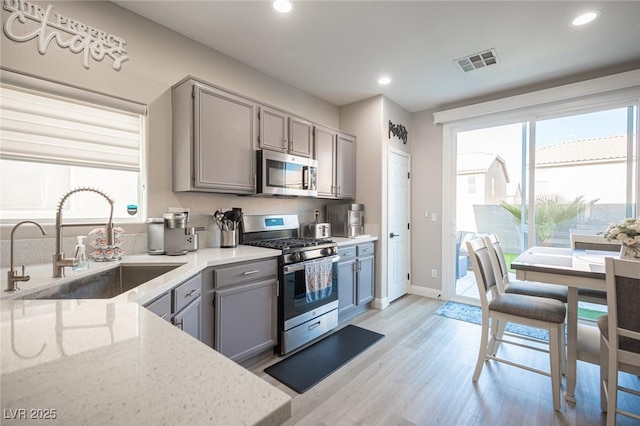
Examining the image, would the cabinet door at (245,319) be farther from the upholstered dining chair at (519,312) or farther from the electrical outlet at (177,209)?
the upholstered dining chair at (519,312)

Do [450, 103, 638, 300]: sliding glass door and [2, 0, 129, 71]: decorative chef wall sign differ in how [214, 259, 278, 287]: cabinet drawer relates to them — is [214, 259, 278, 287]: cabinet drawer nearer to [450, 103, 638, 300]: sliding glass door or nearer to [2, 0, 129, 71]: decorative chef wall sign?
[2, 0, 129, 71]: decorative chef wall sign

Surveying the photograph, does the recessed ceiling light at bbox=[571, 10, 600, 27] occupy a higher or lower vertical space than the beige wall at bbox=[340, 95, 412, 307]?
higher

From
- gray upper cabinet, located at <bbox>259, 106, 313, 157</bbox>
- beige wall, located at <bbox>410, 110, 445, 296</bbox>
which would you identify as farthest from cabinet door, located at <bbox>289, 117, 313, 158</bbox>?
beige wall, located at <bbox>410, 110, 445, 296</bbox>

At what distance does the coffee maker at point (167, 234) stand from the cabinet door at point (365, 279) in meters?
1.99

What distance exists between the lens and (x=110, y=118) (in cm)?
215

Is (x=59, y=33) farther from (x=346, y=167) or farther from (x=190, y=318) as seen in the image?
(x=346, y=167)

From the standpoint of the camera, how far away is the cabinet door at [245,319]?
2.07 m

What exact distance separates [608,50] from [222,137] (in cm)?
366

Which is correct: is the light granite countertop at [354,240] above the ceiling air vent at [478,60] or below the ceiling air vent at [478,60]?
below

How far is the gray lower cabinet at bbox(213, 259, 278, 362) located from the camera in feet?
6.77

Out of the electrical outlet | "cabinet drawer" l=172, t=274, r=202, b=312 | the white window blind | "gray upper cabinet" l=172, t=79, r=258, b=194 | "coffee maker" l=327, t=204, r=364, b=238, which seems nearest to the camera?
"cabinet drawer" l=172, t=274, r=202, b=312

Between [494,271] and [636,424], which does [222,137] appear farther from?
[636,424]

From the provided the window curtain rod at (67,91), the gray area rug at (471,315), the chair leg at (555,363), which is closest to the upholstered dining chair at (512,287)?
the chair leg at (555,363)

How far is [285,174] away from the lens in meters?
2.92
